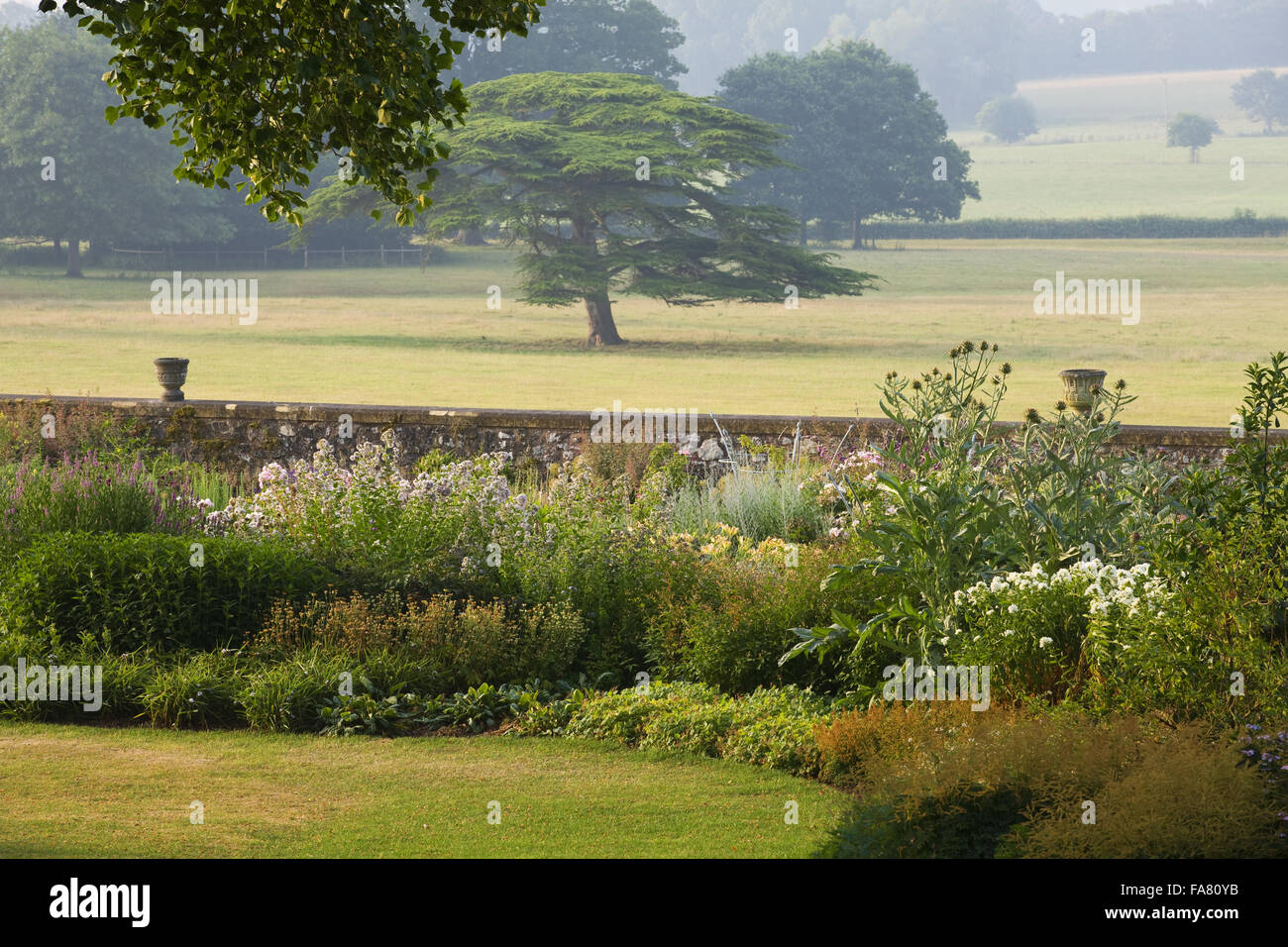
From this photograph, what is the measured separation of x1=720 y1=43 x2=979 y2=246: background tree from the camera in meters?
62.3

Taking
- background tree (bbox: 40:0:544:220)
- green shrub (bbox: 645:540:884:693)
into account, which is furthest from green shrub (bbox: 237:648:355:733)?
background tree (bbox: 40:0:544:220)

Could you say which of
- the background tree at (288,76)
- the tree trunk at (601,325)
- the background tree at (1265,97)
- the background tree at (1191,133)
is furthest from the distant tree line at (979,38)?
the background tree at (288,76)

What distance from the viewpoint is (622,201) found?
38.8 metres

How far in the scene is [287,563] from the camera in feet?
24.4

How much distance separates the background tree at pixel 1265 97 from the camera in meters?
110

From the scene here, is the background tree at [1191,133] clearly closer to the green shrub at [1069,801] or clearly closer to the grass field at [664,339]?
the grass field at [664,339]

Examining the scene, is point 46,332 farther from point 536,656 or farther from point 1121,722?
point 1121,722

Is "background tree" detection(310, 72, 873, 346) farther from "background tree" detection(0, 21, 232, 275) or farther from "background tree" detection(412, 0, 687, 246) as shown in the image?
"background tree" detection(412, 0, 687, 246)
